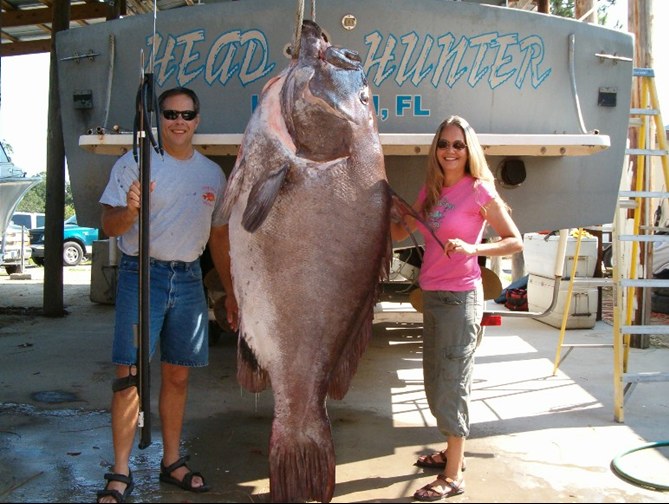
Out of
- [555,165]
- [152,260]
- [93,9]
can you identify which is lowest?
[152,260]

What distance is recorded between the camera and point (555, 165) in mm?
4676

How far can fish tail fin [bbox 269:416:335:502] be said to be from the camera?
111 inches

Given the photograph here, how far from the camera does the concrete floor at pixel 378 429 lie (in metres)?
3.74

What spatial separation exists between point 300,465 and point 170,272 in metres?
1.21

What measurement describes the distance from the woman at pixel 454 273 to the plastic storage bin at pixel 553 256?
522cm

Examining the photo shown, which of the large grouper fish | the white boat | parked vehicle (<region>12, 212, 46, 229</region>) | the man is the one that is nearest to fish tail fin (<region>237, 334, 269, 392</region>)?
the large grouper fish

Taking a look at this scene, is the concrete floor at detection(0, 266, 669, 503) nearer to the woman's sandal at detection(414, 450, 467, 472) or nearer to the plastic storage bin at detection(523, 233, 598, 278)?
the woman's sandal at detection(414, 450, 467, 472)

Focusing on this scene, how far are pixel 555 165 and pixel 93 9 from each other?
10.0 m

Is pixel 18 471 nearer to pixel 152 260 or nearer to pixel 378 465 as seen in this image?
pixel 152 260

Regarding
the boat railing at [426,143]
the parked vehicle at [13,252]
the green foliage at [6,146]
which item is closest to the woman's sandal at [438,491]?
the boat railing at [426,143]

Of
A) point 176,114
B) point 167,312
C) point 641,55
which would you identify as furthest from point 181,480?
point 641,55

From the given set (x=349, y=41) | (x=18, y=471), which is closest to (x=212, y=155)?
(x=349, y=41)

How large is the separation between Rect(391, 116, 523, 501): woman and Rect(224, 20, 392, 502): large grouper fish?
78 cm

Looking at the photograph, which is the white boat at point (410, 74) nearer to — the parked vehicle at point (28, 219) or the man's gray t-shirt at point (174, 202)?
the man's gray t-shirt at point (174, 202)
